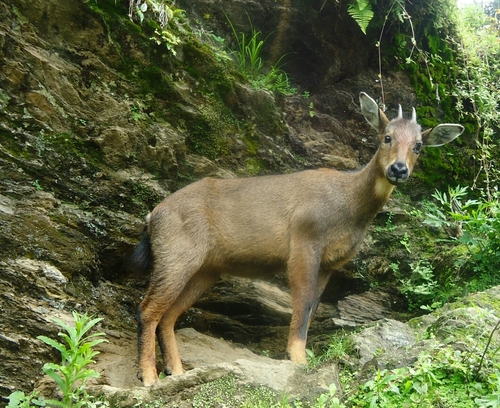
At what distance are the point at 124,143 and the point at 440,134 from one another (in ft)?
15.1

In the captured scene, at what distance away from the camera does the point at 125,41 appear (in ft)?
27.1

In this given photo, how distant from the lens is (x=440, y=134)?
780cm

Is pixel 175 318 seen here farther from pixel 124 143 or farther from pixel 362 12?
pixel 362 12

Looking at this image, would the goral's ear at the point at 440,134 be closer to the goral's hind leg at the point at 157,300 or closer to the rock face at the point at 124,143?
the rock face at the point at 124,143

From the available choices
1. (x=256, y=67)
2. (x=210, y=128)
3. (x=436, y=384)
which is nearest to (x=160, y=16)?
(x=210, y=128)

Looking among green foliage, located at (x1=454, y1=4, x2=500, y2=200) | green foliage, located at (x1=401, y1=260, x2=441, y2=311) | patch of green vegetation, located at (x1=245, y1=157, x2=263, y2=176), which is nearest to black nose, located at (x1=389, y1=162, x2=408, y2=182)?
green foliage, located at (x1=401, y1=260, x2=441, y2=311)

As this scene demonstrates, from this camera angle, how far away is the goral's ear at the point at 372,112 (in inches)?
310

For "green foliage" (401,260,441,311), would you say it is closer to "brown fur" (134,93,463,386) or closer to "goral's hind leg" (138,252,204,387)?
"brown fur" (134,93,463,386)

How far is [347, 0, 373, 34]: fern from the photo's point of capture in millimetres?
9383

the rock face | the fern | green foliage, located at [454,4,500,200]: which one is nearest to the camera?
the rock face

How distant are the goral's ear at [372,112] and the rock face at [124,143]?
1826 mm

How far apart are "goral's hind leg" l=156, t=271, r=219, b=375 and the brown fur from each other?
1 cm

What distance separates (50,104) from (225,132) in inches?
113

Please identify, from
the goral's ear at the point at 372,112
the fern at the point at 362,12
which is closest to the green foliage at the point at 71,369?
the goral's ear at the point at 372,112
